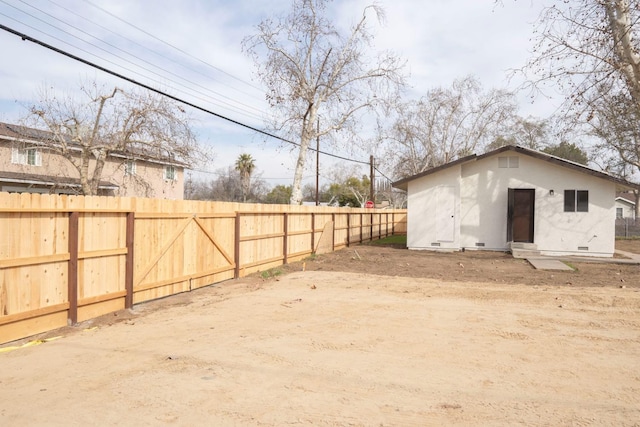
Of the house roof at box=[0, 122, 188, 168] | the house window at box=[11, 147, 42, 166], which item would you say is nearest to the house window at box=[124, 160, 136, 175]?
the house roof at box=[0, 122, 188, 168]

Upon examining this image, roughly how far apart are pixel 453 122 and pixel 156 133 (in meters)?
27.6

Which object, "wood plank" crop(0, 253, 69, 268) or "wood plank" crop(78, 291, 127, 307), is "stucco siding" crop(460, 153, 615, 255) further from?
"wood plank" crop(0, 253, 69, 268)

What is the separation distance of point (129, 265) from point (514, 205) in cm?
1644

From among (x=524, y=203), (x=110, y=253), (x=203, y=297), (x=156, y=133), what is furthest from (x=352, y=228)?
(x=110, y=253)

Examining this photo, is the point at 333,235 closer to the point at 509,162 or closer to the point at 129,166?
the point at 509,162

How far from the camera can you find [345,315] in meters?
7.67

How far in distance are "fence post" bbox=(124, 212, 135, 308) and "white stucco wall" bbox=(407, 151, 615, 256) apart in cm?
1476

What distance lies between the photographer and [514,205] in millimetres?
19406

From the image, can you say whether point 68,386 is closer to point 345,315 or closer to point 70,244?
point 70,244

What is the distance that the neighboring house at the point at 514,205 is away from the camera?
18.5 metres

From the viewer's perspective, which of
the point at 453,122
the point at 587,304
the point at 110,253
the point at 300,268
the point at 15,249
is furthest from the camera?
the point at 453,122

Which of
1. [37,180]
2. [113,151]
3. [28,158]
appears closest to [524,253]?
[113,151]

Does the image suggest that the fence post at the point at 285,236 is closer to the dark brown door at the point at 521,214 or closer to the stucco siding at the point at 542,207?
the stucco siding at the point at 542,207

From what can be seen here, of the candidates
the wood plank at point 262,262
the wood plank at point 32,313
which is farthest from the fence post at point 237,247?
the wood plank at point 32,313
